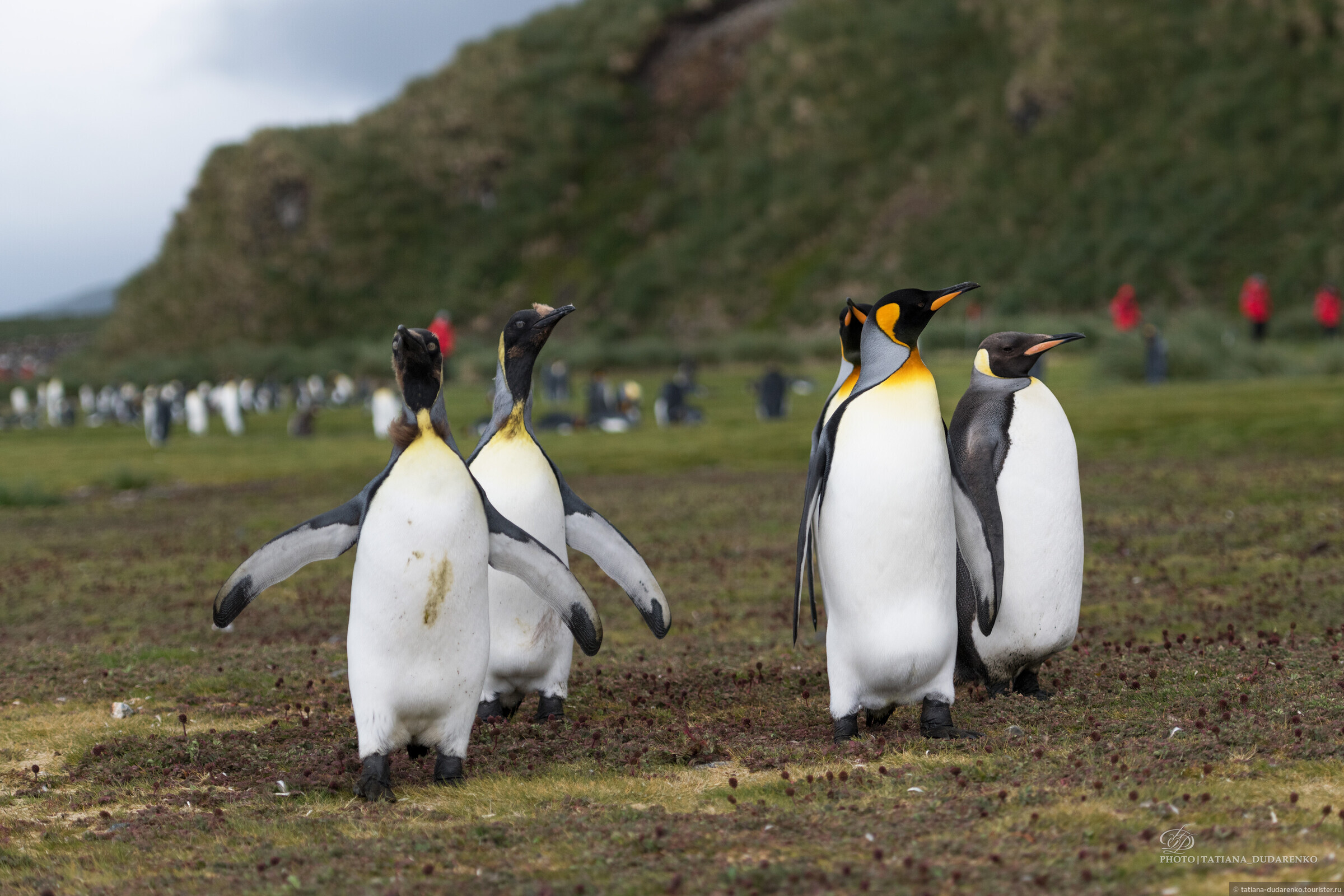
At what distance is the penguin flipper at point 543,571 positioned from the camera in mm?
5203

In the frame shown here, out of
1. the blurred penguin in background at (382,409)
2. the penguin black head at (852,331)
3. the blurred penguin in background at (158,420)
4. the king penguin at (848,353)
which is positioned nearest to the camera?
the king penguin at (848,353)

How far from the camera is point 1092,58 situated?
51062 mm

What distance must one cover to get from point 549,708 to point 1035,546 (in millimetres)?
2330

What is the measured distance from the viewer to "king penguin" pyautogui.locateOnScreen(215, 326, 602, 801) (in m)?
4.93

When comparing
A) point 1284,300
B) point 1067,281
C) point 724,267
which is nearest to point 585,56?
point 724,267

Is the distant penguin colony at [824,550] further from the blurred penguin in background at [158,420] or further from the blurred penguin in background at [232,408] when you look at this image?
the blurred penguin in background at [232,408]

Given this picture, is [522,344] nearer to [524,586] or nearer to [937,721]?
[524,586]

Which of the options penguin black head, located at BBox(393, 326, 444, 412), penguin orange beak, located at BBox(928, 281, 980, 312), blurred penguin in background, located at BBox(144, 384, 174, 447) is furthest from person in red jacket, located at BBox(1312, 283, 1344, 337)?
penguin black head, located at BBox(393, 326, 444, 412)

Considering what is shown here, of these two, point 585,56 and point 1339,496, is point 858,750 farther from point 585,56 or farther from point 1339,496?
point 585,56

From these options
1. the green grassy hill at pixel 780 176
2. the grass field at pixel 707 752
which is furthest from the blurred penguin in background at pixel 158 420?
the green grassy hill at pixel 780 176

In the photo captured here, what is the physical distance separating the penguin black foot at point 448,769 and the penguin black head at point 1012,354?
3.00m

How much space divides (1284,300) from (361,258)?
4719 centimetres

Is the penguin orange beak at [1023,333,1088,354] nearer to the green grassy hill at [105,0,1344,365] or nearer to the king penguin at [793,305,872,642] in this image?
the king penguin at [793,305,872,642]
